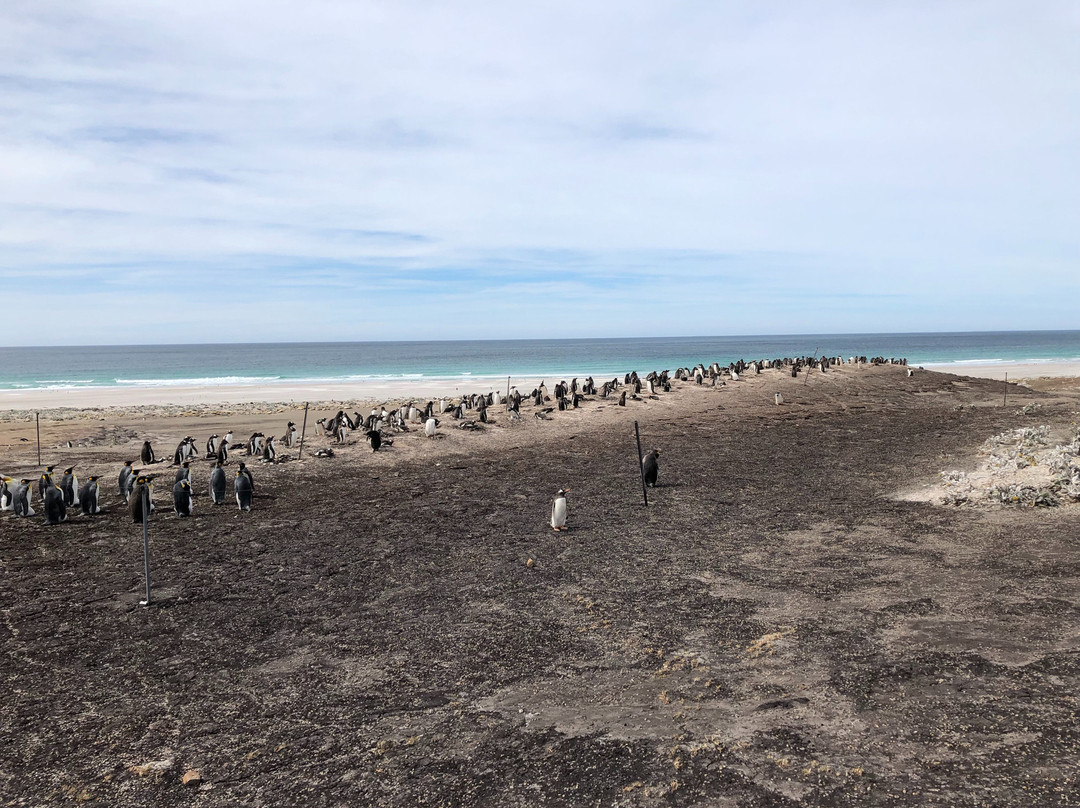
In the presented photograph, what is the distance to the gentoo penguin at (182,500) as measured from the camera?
14547mm

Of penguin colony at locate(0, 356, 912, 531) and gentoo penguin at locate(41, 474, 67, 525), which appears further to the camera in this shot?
penguin colony at locate(0, 356, 912, 531)

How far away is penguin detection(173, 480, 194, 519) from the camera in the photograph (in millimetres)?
14539

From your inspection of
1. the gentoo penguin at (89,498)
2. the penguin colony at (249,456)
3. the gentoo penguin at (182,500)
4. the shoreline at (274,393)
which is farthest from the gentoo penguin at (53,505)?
the shoreline at (274,393)

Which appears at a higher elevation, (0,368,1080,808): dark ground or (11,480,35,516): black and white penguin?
(11,480,35,516): black and white penguin

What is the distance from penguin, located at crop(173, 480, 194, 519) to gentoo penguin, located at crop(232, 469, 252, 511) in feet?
3.13

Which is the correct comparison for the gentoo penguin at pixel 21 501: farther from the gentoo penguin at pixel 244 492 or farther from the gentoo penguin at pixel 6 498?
the gentoo penguin at pixel 244 492

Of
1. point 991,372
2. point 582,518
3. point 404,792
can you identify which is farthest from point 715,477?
point 991,372

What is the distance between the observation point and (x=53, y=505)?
13859 millimetres

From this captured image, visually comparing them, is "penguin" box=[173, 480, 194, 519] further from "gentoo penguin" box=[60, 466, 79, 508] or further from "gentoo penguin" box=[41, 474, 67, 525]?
"gentoo penguin" box=[60, 466, 79, 508]

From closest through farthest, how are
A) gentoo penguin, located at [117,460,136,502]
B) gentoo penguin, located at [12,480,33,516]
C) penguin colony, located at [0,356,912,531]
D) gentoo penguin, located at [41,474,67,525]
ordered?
gentoo penguin, located at [41,474,67,525], penguin colony, located at [0,356,912,531], gentoo penguin, located at [12,480,33,516], gentoo penguin, located at [117,460,136,502]

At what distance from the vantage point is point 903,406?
32.5 m

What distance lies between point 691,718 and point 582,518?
25.4 feet

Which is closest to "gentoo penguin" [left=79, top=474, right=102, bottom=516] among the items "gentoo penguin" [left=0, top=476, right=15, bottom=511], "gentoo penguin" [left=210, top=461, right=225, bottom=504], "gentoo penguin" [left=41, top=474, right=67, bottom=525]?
"gentoo penguin" [left=41, top=474, right=67, bottom=525]

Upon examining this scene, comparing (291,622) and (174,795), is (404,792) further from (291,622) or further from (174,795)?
(291,622)
